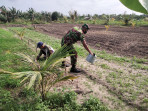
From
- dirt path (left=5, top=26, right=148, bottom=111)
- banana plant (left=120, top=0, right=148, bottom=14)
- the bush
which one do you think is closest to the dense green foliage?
the bush

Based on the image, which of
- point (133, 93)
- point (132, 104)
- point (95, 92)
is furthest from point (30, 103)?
point (133, 93)

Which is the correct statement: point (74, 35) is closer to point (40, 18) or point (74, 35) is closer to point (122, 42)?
point (122, 42)

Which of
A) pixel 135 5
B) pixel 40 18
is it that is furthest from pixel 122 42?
pixel 40 18

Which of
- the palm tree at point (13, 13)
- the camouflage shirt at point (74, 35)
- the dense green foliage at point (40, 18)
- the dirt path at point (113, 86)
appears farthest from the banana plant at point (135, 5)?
the palm tree at point (13, 13)

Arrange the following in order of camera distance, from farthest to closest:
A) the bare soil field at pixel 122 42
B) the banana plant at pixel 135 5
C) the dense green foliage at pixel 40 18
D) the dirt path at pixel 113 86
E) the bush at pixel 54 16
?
the bush at pixel 54 16 → the dense green foliage at pixel 40 18 → the bare soil field at pixel 122 42 → the dirt path at pixel 113 86 → the banana plant at pixel 135 5

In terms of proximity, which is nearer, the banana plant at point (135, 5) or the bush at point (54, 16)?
the banana plant at point (135, 5)

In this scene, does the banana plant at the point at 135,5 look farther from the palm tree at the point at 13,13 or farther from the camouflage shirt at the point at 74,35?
the palm tree at the point at 13,13

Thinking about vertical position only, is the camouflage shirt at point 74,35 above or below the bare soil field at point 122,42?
above

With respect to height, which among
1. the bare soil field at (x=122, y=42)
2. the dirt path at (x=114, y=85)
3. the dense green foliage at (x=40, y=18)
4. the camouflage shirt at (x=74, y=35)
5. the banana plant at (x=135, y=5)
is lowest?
the dirt path at (x=114, y=85)

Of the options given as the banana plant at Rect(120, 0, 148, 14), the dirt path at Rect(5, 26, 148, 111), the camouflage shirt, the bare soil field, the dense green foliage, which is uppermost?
the dense green foliage

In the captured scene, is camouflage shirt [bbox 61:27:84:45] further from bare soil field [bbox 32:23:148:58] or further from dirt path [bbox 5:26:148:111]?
bare soil field [bbox 32:23:148:58]

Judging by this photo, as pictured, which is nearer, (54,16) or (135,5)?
(135,5)

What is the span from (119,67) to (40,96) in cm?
293

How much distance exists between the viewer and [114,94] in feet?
9.18
